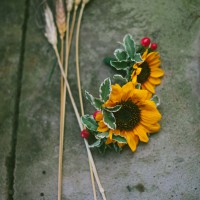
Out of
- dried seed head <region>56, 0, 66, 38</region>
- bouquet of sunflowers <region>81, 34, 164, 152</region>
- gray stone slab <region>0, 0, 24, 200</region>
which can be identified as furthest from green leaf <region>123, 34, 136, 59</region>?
gray stone slab <region>0, 0, 24, 200</region>

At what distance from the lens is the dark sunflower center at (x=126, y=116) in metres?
1.84

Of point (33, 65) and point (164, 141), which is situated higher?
point (33, 65)

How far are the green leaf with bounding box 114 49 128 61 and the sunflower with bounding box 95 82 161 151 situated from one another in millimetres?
236

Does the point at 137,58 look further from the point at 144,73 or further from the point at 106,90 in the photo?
the point at 106,90

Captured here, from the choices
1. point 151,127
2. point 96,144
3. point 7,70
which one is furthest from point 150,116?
point 7,70

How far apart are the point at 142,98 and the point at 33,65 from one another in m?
0.78

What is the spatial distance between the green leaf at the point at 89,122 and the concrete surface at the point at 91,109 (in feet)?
0.59

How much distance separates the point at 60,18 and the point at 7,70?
46 cm

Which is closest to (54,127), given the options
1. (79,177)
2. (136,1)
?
(79,177)

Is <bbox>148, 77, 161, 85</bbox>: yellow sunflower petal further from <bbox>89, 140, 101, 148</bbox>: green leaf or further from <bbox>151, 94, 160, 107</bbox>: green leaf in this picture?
<bbox>89, 140, 101, 148</bbox>: green leaf

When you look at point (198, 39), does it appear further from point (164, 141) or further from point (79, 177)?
point (79, 177)

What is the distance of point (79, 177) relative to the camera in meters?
1.91

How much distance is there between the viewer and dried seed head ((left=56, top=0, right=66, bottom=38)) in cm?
219

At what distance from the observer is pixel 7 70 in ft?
7.25
